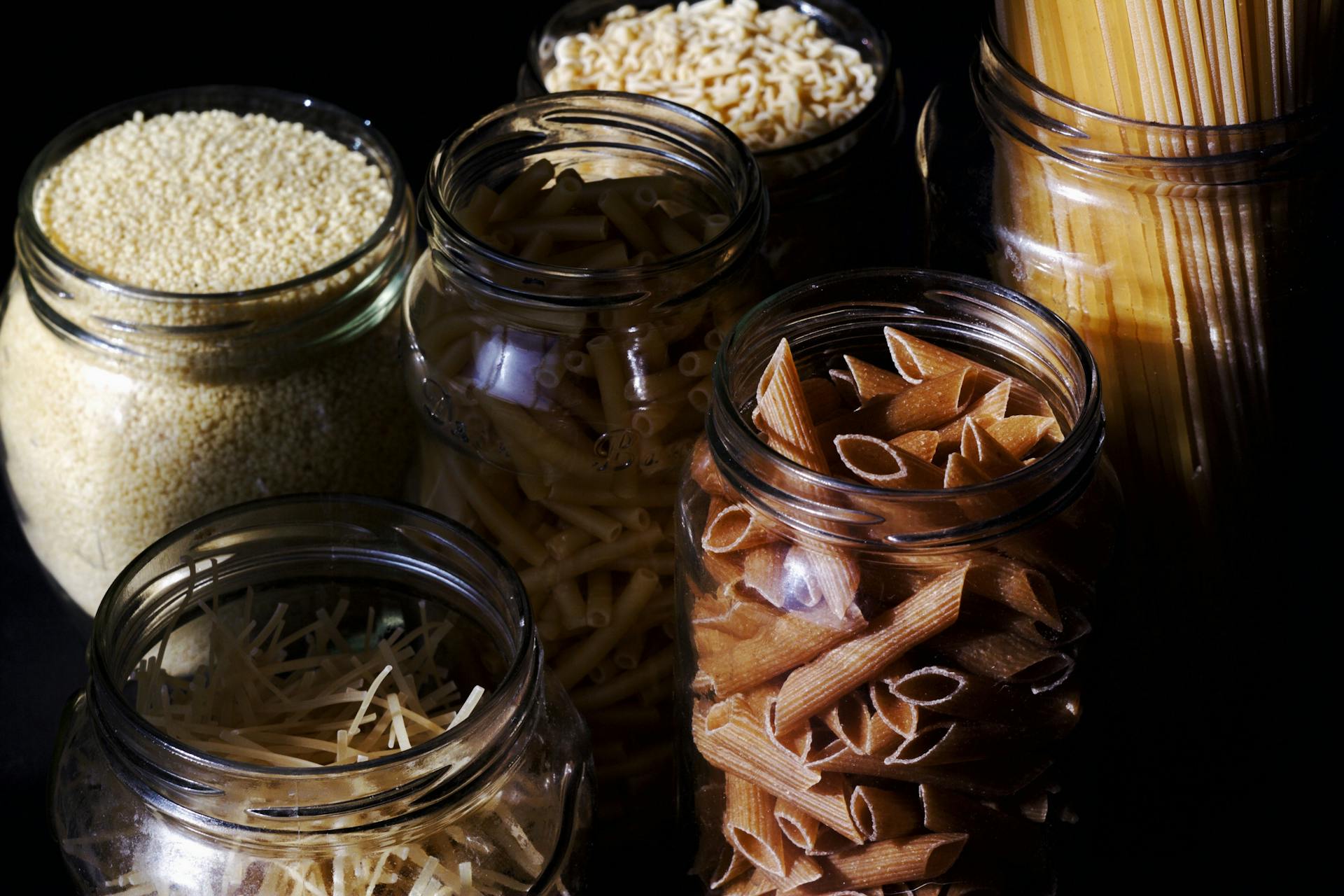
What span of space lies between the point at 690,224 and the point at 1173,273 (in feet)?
0.85

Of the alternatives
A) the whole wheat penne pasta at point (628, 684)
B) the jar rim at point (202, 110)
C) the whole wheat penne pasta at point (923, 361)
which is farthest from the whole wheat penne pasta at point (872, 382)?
the jar rim at point (202, 110)

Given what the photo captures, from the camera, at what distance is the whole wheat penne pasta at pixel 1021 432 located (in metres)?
0.69

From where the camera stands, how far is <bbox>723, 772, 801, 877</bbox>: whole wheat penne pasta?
27.8 inches

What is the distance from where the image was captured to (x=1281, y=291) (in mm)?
769

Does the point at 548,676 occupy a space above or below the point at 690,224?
below

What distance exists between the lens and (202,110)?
1.08 metres

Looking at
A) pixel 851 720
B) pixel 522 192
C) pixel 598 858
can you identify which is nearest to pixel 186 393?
pixel 522 192

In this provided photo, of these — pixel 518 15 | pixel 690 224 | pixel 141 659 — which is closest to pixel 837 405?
pixel 690 224

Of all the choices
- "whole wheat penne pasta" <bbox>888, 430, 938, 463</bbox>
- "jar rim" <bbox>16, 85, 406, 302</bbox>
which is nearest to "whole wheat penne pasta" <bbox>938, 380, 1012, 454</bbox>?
"whole wheat penne pasta" <bbox>888, 430, 938, 463</bbox>

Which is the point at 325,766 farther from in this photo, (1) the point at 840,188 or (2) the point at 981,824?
(1) the point at 840,188

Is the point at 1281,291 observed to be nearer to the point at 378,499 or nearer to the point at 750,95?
the point at 750,95

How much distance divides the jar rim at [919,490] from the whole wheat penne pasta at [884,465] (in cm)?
2

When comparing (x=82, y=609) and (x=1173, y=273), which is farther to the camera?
(x=82, y=609)

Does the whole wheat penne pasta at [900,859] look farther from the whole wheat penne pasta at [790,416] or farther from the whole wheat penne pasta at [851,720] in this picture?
the whole wheat penne pasta at [790,416]
